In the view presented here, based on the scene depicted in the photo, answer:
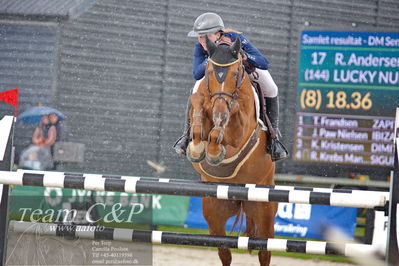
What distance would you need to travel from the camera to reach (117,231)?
122 inches

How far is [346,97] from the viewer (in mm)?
7035

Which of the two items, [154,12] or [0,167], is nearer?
[0,167]

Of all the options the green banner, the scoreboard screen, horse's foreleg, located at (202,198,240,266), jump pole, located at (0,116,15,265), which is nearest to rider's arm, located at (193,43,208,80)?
horse's foreleg, located at (202,198,240,266)

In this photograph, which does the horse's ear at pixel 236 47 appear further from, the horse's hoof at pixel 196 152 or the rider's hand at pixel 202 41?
the horse's hoof at pixel 196 152

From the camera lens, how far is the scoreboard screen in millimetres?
7012

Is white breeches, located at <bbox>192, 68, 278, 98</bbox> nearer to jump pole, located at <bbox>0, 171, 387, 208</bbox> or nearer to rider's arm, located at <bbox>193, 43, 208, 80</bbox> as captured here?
rider's arm, located at <bbox>193, 43, 208, 80</bbox>

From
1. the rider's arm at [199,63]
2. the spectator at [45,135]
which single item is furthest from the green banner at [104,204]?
the spectator at [45,135]

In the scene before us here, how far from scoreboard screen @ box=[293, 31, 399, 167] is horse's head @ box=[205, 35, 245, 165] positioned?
11.9 ft

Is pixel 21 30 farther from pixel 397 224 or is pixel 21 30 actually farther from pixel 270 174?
pixel 397 224

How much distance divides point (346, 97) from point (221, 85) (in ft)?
12.8

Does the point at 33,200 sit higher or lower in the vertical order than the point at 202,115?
lower

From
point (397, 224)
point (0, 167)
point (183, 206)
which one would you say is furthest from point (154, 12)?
point (397, 224)

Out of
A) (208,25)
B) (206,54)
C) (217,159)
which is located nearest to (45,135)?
(206,54)

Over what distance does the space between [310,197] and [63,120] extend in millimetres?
6257
